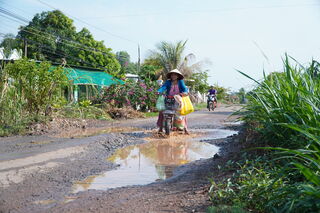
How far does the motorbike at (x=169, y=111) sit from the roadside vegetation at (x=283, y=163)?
3.39 metres

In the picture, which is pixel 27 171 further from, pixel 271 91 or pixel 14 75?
pixel 14 75

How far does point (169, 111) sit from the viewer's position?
809 cm

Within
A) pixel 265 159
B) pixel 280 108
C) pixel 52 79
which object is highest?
pixel 52 79

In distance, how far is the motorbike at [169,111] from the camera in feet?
26.5

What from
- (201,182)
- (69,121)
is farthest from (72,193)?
(69,121)

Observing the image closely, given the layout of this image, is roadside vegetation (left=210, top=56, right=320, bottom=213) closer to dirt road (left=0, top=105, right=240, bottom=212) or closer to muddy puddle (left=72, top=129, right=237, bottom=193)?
dirt road (left=0, top=105, right=240, bottom=212)

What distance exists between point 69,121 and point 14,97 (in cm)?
195

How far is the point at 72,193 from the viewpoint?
12.1ft

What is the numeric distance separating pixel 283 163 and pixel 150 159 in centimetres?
271

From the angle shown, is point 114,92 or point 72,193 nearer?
point 72,193

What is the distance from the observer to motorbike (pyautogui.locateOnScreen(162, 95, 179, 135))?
318 inches

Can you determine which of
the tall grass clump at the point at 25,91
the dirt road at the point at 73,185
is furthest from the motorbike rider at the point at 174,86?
the tall grass clump at the point at 25,91

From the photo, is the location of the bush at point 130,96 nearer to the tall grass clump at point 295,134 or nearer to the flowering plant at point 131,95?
the flowering plant at point 131,95

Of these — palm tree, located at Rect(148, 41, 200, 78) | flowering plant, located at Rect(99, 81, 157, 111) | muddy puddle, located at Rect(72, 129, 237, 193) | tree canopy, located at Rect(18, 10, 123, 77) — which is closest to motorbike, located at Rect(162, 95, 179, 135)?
muddy puddle, located at Rect(72, 129, 237, 193)
